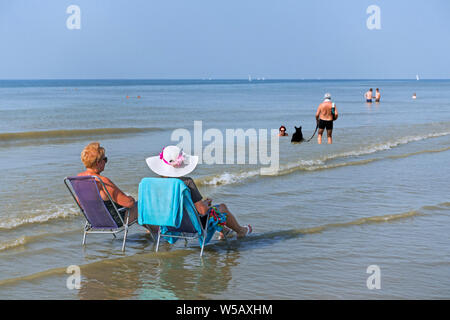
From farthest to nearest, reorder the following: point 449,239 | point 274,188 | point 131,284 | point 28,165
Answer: point 28,165, point 274,188, point 449,239, point 131,284

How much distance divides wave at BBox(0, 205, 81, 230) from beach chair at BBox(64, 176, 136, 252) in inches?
52.1

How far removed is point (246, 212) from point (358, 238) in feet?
6.20

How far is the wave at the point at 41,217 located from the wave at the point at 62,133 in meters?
11.2

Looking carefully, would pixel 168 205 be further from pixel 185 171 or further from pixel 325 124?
pixel 325 124

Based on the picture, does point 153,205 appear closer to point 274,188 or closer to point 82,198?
point 82,198

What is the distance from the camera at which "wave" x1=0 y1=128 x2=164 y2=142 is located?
18498 millimetres

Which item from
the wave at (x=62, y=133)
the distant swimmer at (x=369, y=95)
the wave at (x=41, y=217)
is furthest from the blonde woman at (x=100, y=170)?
the distant swimmer at (x=369, y=95)

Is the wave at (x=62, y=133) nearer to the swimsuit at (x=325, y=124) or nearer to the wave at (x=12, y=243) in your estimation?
the swimsuit at (x=325, y=124)

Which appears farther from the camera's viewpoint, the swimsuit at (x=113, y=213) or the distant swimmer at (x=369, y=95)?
the distant swimmer at (x=369, y=95)

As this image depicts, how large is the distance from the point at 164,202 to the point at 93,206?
2.65 feet

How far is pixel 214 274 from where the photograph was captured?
5.29 meters

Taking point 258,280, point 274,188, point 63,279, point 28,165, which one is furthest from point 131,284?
point 28,165

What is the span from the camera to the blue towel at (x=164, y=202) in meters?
5.50

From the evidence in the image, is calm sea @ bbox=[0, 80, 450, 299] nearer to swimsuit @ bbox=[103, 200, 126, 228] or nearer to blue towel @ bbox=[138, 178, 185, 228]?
swimsuit @ bbox=[103, 200, 126, 228]
